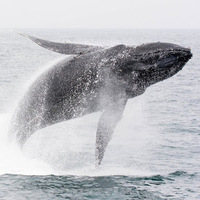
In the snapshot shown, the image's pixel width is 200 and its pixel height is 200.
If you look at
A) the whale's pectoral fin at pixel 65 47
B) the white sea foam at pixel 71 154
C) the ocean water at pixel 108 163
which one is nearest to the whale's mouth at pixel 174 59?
the ocean water at pixel 108 163

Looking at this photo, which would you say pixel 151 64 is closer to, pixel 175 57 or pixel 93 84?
pixel 175 57

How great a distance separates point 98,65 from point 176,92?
29.2 meters

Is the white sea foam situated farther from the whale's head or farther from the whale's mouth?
the whale's mouth

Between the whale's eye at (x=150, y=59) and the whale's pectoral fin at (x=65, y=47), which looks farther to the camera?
the whale's pectoral fin at (x=65, y=47)

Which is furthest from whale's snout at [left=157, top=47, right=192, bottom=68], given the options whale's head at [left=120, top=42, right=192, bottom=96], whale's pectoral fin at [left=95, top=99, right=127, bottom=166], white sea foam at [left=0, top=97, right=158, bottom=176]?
white sea foam at [left=0, top=97, right=158, bottom=176]

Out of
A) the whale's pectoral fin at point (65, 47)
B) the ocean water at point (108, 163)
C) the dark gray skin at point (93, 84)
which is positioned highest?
the whale's pectoral fin at point (65, 47)

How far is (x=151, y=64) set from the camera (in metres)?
13.4

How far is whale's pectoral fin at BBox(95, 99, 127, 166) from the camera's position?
14.1 m

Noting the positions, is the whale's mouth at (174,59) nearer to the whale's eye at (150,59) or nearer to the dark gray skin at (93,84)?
the whale's eye at (150,59)

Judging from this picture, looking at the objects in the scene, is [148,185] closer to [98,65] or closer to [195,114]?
[98,65]

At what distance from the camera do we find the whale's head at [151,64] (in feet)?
42.1

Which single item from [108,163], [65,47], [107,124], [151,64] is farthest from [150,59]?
[108,163]

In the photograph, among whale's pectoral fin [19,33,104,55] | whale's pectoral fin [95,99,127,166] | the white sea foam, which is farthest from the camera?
the white sea foam

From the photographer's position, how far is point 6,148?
16031 millimetres
